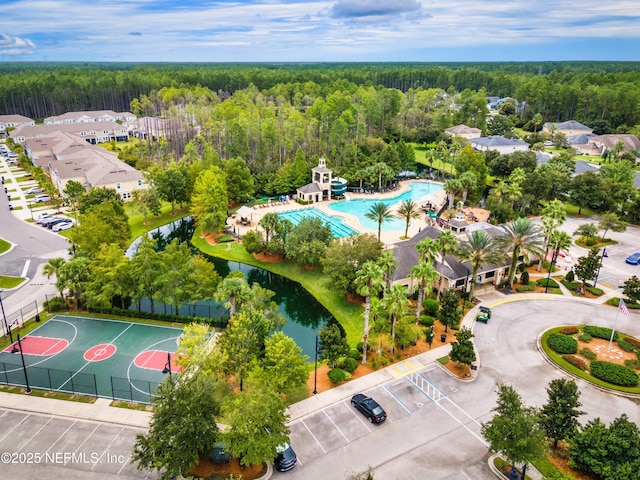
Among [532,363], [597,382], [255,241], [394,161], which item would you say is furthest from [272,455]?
[394,161]

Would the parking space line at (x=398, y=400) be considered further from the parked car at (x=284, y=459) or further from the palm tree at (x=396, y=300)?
the parked car at (x=284, y=459)

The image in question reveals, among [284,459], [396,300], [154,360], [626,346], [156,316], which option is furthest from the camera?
[156,316]

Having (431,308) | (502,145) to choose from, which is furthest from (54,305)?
(502,145)

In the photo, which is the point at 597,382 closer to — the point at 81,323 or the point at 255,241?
the point at 255,241

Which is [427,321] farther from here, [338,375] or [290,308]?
[290,308]

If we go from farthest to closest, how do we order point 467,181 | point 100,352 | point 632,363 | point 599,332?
point 467,181 < point 599,332 < point 100,352 < point 632,363

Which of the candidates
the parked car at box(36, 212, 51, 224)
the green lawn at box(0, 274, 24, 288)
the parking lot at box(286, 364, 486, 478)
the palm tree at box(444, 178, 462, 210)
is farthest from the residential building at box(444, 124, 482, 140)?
the green lawn at box(0, 274, 24, 288)
